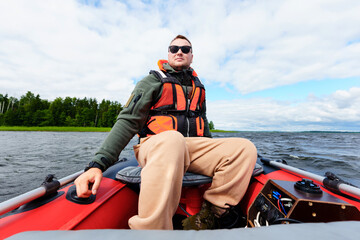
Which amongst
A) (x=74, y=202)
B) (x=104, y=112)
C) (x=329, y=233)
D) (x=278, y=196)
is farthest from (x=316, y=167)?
(x=104, y=112)

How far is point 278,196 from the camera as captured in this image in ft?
4.39

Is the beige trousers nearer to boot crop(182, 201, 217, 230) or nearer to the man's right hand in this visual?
boot crop(182, 201, 217, 230)

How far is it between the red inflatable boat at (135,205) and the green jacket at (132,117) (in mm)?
352

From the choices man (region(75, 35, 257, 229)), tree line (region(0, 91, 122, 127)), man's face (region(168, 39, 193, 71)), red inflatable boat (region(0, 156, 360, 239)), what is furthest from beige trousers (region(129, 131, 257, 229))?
tree line (region(0, 91, 122, 127))

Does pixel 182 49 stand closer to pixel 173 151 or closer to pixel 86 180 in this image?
pixel 173 151

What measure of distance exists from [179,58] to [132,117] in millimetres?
1002

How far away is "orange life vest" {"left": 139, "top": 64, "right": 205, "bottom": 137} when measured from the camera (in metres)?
1.86

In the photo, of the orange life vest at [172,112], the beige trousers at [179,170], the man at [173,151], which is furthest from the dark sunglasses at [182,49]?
the beige trousers at [179,170]

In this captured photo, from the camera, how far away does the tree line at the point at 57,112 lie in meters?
42.5

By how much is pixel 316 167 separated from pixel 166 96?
461 centimetres

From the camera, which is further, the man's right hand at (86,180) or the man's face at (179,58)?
the man's face at (179,58)

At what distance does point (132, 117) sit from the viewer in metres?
1.72

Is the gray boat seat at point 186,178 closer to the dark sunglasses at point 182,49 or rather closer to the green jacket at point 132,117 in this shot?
the green jacket at point 132,117

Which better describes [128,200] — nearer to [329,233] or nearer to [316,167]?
[329,233]
